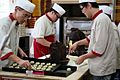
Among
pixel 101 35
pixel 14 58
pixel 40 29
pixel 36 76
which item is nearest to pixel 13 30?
pixel 14 58

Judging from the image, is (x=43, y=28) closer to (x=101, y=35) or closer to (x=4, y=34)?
(x=4, y=34)

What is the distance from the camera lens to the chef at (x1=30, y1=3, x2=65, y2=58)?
365 cm

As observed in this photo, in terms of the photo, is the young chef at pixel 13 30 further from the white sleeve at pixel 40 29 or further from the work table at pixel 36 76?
the white sleeve at pixel 40 29

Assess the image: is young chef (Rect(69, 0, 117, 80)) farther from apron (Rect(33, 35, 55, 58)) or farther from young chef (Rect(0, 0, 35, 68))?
apron (Rect(33, 35, 55, 58))

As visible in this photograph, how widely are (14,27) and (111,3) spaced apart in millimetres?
2424

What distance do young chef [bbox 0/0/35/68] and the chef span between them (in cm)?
101

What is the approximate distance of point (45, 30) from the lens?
371 centimetres

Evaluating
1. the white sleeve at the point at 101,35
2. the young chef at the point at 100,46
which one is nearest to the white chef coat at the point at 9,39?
the young chef at the point at 100,46

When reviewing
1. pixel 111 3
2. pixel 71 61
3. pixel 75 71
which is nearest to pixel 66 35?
pixel 111 3

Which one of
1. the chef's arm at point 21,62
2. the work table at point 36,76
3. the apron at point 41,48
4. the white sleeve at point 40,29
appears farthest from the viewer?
the apron at point 41,48

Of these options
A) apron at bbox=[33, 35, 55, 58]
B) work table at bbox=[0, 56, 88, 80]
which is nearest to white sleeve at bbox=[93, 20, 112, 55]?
work table at bbox=[0, 56, 88, 80]

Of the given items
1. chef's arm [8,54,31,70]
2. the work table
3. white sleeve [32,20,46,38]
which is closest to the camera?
the work table

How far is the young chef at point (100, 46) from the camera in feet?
7.76

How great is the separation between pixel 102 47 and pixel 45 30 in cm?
148
